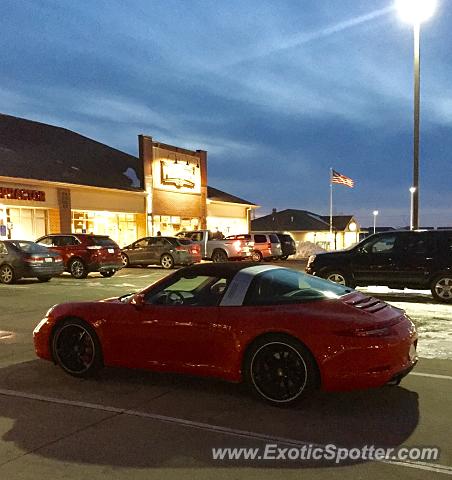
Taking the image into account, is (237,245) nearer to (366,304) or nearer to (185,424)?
(366,304)

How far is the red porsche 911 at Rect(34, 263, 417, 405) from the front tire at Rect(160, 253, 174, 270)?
18.3m

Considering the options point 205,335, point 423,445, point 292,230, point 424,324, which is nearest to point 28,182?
point 424,324

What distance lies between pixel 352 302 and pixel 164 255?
65.6ft

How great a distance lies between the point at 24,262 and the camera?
17.8 m

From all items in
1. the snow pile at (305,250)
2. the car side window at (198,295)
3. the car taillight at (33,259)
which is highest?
the car side window at (198,295)

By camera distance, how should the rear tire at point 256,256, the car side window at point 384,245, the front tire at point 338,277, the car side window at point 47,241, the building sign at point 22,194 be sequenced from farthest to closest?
1. the rear tire at point 256,256
2. the building sign at point 22,194
3. the car side window at point 47,241
4. the front tire at point 338,277
5. the car side window at point 384,245

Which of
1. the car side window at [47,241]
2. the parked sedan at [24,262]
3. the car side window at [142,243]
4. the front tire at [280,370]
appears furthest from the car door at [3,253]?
the front tire at [280,370]

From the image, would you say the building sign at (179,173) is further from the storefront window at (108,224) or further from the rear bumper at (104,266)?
the rear bumper at (104,266)

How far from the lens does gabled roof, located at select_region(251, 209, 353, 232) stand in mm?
69312

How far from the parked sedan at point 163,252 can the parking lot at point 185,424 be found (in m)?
17.9

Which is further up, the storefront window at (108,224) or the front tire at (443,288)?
the storefront window at (108,224)

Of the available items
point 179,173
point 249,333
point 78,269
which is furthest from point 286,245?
point 249,333

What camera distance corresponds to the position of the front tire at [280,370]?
16.9 ft

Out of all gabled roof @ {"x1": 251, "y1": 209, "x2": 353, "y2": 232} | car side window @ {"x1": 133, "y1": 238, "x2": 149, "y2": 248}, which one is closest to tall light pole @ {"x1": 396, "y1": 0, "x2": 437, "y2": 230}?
car side window @ {"x1": 133, "y1": 238, "x2": 149, "y2": 248}
